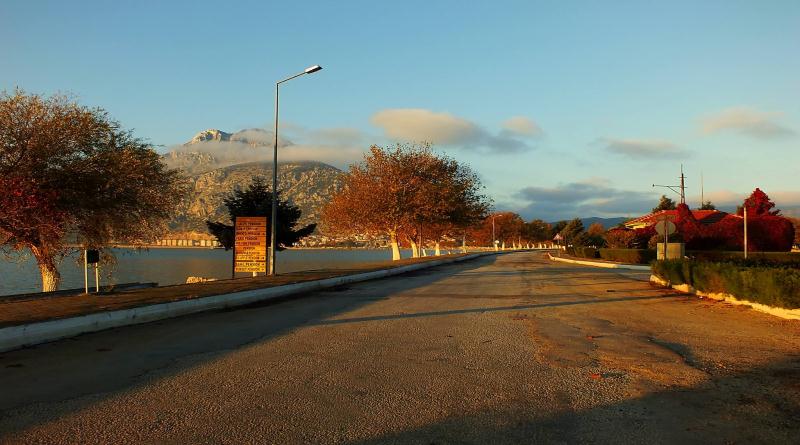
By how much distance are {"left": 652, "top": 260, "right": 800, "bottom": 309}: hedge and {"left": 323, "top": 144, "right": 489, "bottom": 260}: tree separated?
86.0ft

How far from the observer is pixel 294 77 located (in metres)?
24.0

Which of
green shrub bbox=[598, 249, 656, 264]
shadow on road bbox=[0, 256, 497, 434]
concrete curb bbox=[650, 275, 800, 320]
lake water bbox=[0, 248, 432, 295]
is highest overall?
green shrub bbox=[598, 249, 656, 264]

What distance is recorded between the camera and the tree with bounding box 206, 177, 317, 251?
38.1 metres

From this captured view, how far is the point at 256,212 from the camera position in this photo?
→ 123 ft

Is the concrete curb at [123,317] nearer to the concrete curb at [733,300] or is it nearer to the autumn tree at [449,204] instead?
the concrete curb at [733,300]

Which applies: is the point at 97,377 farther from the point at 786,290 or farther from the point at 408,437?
the point at 786,290

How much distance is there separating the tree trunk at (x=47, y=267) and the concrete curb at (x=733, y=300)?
22041 millimetres

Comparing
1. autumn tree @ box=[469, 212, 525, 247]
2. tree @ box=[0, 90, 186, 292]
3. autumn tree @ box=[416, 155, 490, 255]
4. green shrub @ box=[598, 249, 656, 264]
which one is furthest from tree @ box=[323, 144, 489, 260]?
autumn tree @ box=[469, 212, 525, 247]

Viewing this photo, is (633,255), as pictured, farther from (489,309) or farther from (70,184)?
(70,184)

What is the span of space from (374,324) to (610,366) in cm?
492

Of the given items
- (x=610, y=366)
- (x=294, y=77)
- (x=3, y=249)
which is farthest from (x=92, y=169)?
(x=610, y=366)

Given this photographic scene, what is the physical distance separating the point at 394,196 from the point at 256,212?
38.0 ft

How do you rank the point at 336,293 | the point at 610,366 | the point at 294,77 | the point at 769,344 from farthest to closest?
the point at 294,77
the point at 336,293
the point at 769,344
the point at 610,366

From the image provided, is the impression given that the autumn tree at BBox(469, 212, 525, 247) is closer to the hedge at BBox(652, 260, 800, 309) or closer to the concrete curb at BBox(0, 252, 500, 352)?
the hedge at BBox(652, 260, 800, 309)
